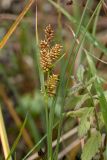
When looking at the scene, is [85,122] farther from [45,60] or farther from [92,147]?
[45,60]

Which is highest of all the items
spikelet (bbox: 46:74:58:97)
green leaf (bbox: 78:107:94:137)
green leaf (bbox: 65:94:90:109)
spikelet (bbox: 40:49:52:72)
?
spikelet (bbox: 40:49:52:72)

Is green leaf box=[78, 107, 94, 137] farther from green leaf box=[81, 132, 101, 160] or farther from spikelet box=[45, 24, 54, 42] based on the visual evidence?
spikelet box=[45, 24, 54, 42]

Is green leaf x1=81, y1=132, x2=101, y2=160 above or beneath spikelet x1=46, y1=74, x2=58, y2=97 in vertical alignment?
beneath

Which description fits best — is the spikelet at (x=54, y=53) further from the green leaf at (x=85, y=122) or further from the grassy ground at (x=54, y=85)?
the green leaf at (x=85, y=122)

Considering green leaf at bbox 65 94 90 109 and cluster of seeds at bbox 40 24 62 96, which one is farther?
green leaf at bbox 65 94 90 109

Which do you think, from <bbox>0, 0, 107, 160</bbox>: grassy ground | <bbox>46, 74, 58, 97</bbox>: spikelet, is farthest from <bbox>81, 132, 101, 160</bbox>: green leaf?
<bbox>46, 74, 58, 97</bbox>: spikelet

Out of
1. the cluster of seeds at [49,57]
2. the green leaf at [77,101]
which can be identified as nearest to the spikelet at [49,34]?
the cluster of seeds at [49,57]

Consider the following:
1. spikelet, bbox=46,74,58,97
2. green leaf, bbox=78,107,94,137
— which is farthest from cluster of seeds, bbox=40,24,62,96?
green leaf, bbox=78,107,94,137

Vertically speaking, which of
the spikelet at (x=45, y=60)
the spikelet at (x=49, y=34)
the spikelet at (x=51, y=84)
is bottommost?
the spikelet at (x=51, y=84)

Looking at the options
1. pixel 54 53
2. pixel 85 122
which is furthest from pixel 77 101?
pixel 54 53
